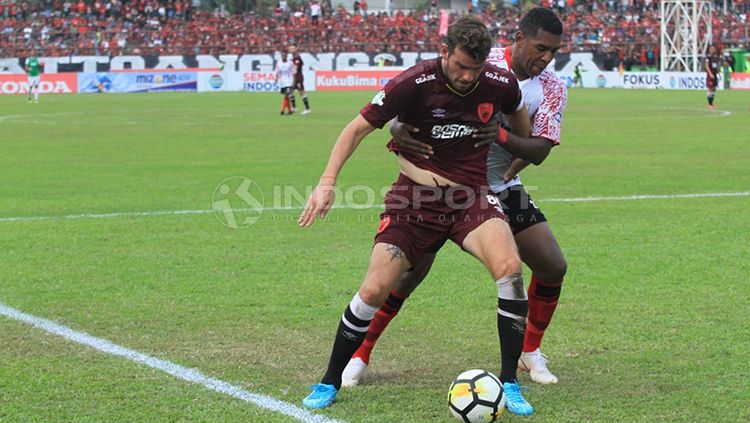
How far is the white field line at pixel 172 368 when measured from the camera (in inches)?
216

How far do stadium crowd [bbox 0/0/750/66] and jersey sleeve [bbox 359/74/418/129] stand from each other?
53.5 m

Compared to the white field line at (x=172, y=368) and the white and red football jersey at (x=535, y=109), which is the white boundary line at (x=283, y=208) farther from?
the white and red football jersey at (x=535, y=109)

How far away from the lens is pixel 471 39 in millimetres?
5320

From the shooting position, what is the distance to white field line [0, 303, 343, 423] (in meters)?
5.48

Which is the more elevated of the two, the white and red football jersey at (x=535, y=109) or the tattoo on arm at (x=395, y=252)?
the white and red football jersey at (x=535, y=109)

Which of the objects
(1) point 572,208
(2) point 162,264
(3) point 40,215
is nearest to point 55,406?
(2) point 162,264

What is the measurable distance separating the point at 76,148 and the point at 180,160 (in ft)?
12.0

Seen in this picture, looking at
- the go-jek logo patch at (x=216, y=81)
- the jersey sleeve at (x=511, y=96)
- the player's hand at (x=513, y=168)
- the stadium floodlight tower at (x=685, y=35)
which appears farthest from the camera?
the go-jek logo patch at (x=216, y=81)

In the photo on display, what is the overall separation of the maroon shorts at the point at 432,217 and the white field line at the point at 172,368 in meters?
1.00

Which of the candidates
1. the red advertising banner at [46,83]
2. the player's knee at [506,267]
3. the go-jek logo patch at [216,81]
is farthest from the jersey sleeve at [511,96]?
the red advertising banner at [46,83]

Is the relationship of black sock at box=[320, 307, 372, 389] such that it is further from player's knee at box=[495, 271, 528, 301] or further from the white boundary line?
the white boundary line

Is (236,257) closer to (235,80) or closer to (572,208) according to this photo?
(572,208)

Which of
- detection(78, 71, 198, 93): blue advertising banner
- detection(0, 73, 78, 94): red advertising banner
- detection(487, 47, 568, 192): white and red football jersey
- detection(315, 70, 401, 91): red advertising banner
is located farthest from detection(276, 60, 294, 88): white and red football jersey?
detection(487, 47, 568, 192): white and red football jersey

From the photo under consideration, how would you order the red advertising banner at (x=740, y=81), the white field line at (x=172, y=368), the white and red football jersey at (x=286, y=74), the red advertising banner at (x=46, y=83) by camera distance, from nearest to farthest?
the white field line at (x=172, y=368) < the white and red football jersey at (x=286, y=74) < the red advertising banner at (x=740, y=81) < the red advertising banner at (x=46, y=83)
